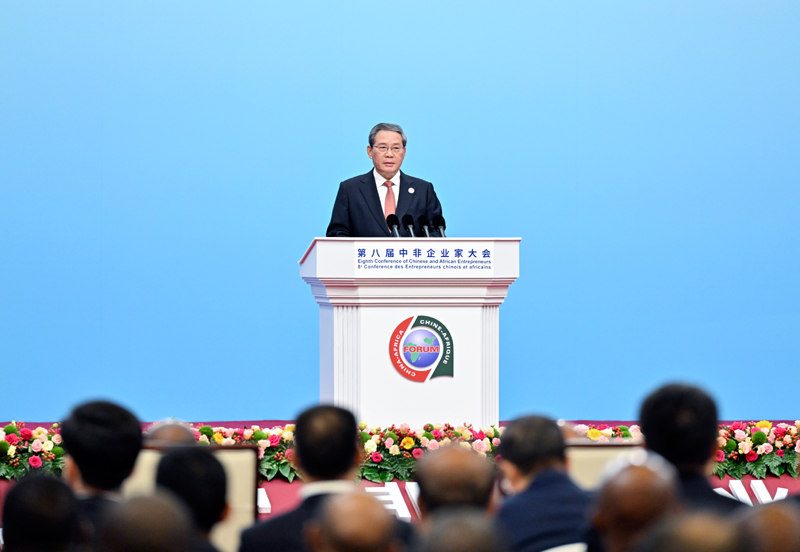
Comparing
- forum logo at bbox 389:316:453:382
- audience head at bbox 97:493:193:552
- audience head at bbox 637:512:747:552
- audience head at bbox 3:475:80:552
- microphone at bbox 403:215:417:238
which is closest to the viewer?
audience head at bbox 637:512:747:552

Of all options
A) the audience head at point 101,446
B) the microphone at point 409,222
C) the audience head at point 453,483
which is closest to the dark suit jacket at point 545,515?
the audience head at point 453,483

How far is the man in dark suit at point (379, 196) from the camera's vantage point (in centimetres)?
459

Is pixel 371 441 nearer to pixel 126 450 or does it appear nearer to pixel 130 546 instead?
pixel 126 450

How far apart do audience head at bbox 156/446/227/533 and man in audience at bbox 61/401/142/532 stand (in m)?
0.20

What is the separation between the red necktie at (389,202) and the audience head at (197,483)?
3.10 metres

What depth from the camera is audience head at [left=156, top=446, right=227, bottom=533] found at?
160 cm

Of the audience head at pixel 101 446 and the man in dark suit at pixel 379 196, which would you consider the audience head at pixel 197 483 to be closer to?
the audience head at pixel 101 446

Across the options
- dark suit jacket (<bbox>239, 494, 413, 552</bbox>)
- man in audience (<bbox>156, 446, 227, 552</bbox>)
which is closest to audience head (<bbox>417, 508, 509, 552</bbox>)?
dark suit jacket (<bbox>239, 494, 413, 552</bbox>)

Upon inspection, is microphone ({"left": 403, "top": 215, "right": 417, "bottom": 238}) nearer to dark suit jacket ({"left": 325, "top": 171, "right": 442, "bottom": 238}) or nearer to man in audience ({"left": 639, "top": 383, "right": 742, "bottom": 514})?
dark suit jacket ({"left": 325, "top": 171, "right": 442, "bottom": 238})

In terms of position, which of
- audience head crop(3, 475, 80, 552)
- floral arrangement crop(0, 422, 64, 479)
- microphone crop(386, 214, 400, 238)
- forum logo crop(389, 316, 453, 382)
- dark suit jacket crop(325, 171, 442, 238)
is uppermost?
dark suit jacket crop(325, 171, 442, 238)

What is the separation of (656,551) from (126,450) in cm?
116

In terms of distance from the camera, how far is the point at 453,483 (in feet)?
4.93

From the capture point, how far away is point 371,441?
12.1 feet

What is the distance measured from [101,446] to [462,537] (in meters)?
0.99
